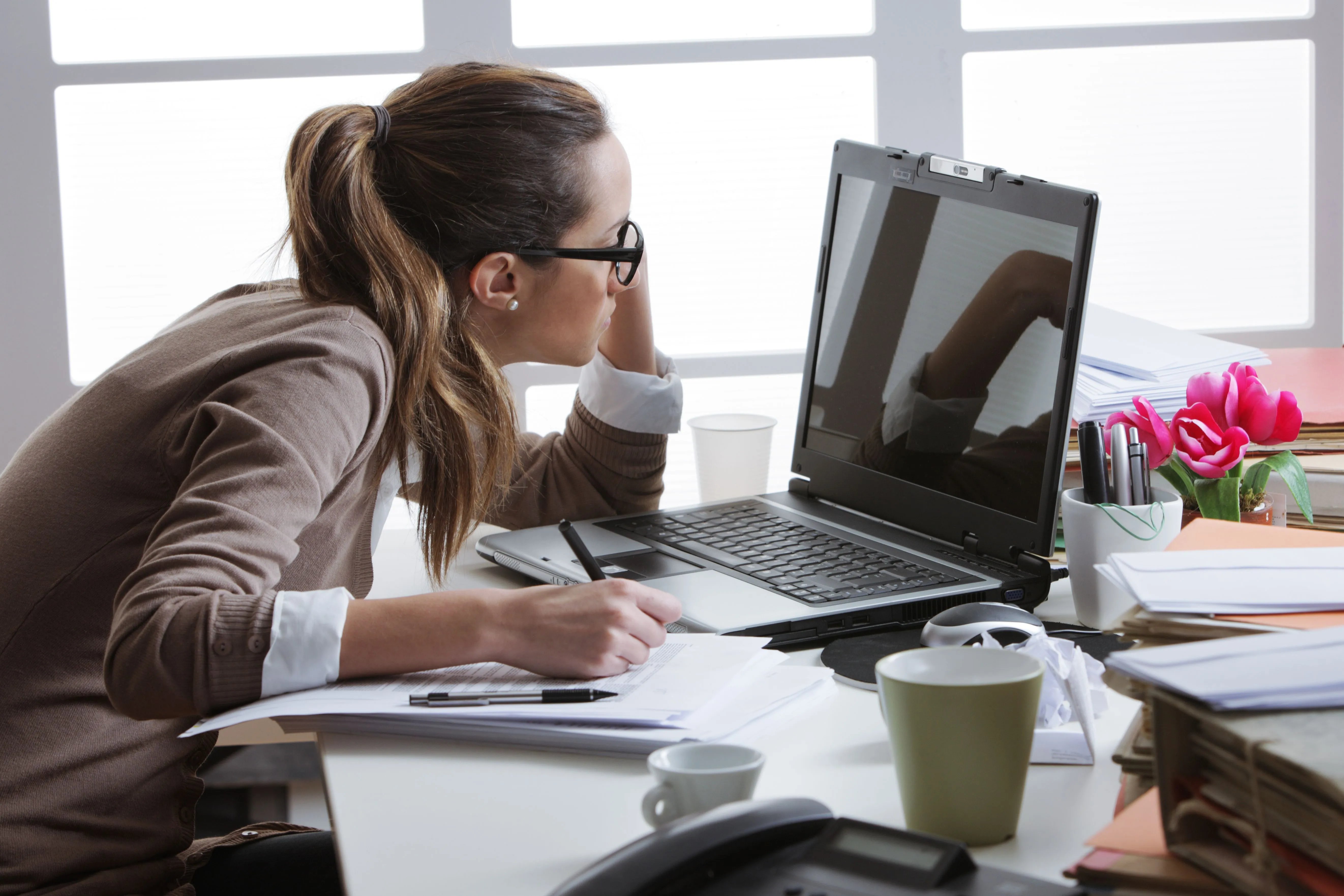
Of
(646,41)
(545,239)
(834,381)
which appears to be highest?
(646,41)

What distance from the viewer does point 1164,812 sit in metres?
0.51

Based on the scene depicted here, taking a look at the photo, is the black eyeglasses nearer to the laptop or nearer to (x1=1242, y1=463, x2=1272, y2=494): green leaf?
the laptop

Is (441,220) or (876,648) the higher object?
(441,220)

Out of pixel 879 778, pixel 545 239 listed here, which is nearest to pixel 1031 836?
pixel 879 778

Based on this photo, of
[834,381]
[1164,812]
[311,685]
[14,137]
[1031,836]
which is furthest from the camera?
[14,137]

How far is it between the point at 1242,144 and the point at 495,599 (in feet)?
6.83

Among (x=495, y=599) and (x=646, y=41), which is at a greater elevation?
(x=646, y=41)

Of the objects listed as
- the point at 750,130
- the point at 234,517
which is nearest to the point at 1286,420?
the point at 234,517

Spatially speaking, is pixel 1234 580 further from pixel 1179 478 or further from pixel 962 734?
pixel 1179 478

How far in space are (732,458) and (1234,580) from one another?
832 mm

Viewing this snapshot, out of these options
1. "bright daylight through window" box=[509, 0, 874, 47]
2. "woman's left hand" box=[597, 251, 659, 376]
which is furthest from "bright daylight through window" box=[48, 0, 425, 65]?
"woman's left hand" box=[597, 251, 659, 376]

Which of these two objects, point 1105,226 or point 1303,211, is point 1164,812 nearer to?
point 1105,226

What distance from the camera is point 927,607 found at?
1.00m

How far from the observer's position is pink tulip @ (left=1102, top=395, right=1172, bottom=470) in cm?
101
